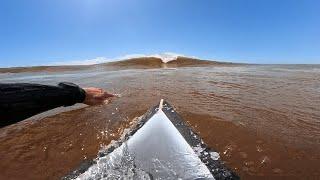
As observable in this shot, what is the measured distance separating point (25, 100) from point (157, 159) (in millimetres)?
1662

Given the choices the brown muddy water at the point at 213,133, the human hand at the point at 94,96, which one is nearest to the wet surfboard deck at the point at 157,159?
the brown muddy water at the point at 213,133

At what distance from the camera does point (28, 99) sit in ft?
5.32

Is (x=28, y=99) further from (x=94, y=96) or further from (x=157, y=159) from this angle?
(x=157, y=159)

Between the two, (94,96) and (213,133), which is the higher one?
(94,96)

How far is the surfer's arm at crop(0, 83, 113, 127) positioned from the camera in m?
1.57

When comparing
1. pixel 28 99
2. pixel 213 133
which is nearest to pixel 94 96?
pixel 28 99

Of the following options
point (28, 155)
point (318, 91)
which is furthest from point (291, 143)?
point (318, 91)

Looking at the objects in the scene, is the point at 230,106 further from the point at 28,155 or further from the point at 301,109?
the point at 28,155

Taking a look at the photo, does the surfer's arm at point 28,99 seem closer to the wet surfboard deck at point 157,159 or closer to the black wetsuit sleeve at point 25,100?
the black wetsuit sleeve at point 25,100

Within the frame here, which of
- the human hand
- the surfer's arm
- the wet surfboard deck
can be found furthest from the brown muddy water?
the surfer's arm

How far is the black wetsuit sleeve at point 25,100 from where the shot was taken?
1.56 meters

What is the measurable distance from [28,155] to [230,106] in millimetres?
3586

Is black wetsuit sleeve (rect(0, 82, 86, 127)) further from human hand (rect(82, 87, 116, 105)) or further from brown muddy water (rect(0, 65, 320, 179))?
brown muddy water (rect(0, 65, 320, 179))

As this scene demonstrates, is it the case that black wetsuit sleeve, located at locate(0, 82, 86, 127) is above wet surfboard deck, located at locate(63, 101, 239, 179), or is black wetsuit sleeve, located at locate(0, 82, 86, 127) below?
above
